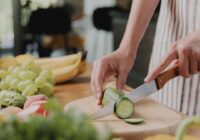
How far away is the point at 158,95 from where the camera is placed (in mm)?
1841

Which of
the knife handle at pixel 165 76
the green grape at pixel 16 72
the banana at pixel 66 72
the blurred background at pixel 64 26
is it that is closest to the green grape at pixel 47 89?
the green grape at pixel 16 72

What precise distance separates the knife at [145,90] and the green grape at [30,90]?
1.05 ft

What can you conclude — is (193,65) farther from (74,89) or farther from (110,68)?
(74,89)

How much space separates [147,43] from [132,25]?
1371 mm

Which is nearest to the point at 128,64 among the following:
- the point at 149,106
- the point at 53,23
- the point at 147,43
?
the point at 149,106

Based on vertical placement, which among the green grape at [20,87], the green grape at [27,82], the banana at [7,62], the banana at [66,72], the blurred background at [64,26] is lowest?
the blurred background at [64,26]

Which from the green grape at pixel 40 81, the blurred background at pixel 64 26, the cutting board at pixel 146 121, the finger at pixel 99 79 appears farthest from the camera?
the blurred background at pixel 64 26

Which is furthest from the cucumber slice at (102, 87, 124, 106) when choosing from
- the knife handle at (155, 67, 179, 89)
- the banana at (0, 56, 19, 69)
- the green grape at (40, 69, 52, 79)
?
the banana at (0, 56, 19, 69)

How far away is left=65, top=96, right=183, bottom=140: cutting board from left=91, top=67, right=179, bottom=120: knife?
0.02 m

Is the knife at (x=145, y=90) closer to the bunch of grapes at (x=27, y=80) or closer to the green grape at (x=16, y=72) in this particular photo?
the bunch of grapes at (x=27, y=80)

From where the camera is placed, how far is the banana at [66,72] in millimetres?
1866

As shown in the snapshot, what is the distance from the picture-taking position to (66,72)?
6.18 feet

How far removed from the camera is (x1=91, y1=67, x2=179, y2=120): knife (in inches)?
50.4

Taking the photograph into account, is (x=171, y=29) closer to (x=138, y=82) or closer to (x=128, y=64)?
(x=128, y=64)
